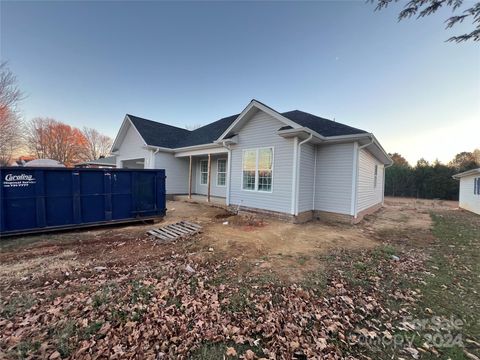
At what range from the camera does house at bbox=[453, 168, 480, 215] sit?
1337 cm

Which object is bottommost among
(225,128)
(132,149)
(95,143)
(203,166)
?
(203,166)

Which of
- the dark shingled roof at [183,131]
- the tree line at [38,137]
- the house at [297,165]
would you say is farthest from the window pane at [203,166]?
the tree line at [38,137]

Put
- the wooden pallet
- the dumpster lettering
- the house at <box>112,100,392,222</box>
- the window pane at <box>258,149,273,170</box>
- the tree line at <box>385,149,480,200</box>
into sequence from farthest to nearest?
the tree line at <box>385,149,480,200</box>, the window pane at <box>258,149,273,170</box>, the house at <box>112,100,392,222</box>, the wooden pallet, the dumpster lettering

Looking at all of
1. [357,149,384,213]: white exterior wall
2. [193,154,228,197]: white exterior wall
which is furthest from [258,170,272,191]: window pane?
[193,154,228,197]: white exterior wall

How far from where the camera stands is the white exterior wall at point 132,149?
14312 mm

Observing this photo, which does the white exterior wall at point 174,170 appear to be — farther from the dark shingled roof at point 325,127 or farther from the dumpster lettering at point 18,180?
the dark shingled roof at point 325,127

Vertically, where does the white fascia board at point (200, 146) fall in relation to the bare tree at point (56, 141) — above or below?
below

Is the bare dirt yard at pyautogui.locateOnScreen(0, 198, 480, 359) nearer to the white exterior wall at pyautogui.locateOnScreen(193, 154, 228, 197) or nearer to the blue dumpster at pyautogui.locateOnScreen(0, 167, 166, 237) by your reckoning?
the blue dumpster at pyautogui.locateOnScreen(0, 167, 166, 237)

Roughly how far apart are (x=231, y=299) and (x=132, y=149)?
16110 mm

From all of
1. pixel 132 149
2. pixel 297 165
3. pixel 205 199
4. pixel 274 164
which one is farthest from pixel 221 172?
pixel 132 149

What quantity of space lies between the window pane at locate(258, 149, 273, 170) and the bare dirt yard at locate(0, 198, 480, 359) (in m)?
3.99

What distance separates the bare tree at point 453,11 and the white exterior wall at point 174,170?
1316cm

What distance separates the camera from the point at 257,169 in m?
9.25

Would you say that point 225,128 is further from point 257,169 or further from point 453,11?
point 453,11
